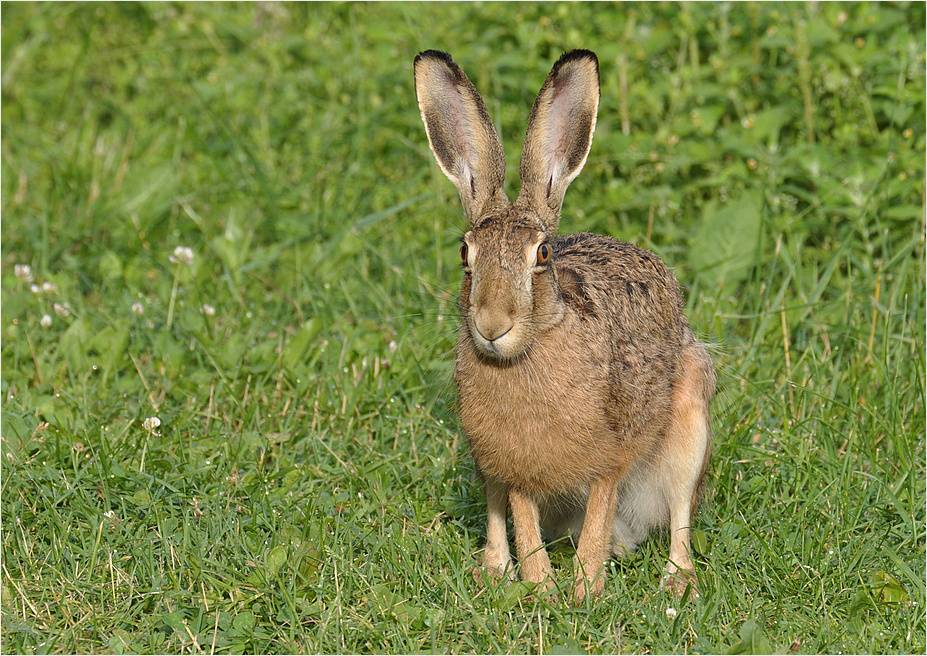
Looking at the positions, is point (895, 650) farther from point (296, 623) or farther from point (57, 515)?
point (57, 515)

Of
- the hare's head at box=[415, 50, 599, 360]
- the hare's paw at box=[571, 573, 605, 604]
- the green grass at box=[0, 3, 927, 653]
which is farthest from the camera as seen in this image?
the hare's paw at box=[571, 573, 605, 604]

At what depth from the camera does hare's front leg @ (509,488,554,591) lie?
12.8 ft

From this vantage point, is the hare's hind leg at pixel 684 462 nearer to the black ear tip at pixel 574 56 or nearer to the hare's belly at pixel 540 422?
the hare's belly at pixel 540 422

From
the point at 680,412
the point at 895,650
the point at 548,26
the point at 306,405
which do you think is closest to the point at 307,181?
the point at 548,26

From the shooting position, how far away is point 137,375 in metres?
4.89

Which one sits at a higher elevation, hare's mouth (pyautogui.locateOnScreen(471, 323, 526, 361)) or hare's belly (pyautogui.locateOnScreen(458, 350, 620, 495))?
hare's mouth (pyautogui.locateOnScreen(471, 323, 526, 361))

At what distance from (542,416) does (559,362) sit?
0.62ft

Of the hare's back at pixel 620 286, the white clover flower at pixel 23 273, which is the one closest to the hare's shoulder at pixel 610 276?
the hare's back at pixel 620 286

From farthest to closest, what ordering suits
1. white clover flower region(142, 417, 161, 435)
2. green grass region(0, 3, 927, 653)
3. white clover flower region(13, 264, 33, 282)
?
1. white clover flower region(13, 264, 33, 282)
2. white clover flower region(142, 417, 161, 435)
3. green grass region(0, 3, 927, 653)

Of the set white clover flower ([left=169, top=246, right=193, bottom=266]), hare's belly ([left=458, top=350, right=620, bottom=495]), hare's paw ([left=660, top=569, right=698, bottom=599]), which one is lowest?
hare's paw ([left=660, top=569, right=698, bottom=599])

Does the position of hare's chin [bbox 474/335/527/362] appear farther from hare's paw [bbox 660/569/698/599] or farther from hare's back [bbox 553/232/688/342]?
hare's paw [bbox 660/569/698/599]

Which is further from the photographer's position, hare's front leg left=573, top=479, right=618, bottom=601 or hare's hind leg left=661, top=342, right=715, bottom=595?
hare's hind leg left=661, top=342, right=715, bottom=595

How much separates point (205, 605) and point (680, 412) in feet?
5.98

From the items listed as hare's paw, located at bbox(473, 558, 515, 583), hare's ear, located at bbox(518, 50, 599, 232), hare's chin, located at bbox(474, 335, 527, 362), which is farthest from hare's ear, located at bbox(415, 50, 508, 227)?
hare's paw, located at bbox(473, 558, 515, 583)
